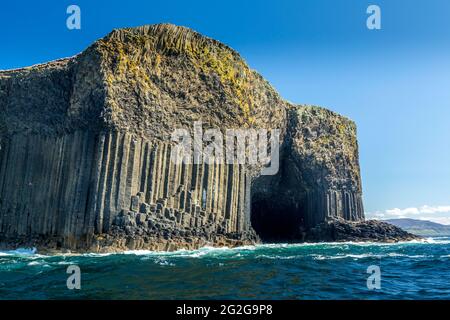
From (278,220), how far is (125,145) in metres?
30.1

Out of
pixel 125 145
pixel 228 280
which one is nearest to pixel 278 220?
pixel 125 145

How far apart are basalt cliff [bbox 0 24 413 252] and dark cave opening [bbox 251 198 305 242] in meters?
11.0

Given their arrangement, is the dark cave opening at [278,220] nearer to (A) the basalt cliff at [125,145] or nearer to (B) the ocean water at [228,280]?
(A) the basalt cliff at [125,145]

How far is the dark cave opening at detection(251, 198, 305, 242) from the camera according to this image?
5838cm

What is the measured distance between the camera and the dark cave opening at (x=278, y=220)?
58.4 m

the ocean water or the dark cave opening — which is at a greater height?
the dark cave opening

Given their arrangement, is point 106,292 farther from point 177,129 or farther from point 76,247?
point 177,129

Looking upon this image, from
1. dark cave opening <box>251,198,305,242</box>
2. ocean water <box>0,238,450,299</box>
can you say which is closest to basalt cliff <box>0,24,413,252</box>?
ocean water <box>0,238,450,299</box>

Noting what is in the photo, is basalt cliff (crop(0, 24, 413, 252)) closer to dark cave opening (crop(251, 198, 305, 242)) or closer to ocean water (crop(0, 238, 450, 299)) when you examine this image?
ocean water (crop(0, 238, 450, 299))

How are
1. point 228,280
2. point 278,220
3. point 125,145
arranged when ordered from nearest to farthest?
point 228,280, point 125,145, point 278,220

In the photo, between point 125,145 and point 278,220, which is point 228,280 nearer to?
point 125,145

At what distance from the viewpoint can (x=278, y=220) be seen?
6097 centimetres

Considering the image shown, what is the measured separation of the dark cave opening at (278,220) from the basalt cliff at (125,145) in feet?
36.1
